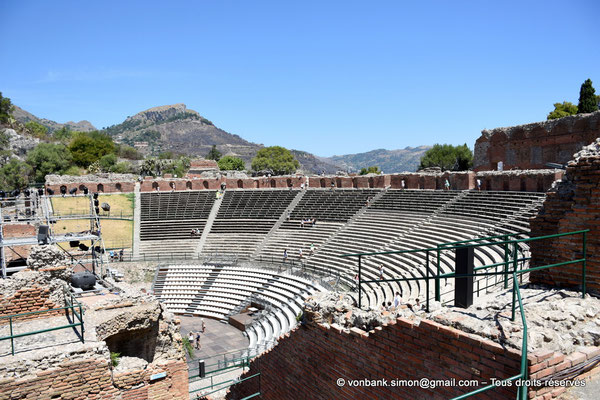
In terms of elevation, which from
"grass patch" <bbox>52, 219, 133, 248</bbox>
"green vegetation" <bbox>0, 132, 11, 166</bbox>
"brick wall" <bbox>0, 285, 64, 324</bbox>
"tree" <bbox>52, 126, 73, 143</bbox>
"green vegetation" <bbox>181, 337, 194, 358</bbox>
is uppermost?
"tree" <bbox>52, 126, 73, 143</bbox>

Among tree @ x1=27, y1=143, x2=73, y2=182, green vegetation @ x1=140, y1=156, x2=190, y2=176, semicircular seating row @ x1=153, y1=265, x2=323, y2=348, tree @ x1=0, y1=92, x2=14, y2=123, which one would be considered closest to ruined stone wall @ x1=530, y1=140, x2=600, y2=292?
semicircular seating row @ x1=153, y1=265, x2=323, y2=348

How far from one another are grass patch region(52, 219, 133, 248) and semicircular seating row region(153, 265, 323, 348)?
6.20m

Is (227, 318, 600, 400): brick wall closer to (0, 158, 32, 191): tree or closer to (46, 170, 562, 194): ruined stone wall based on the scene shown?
(46, 170, 562, 194): ruined stone wall

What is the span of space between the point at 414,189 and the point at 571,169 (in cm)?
2557

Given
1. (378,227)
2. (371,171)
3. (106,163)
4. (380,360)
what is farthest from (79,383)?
(371,171)

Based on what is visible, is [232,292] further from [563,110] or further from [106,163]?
[106,163]

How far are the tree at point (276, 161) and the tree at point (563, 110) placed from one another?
4525cm

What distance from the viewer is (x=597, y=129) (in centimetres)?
2712

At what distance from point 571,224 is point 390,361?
112 inches

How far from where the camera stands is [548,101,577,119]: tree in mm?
41469

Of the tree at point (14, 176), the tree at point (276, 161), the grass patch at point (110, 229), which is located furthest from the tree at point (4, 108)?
the grass patch at point (110, 229)

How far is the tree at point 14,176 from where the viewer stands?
46031mm

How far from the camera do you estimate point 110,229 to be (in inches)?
1293

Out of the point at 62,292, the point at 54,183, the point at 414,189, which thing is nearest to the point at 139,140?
the point at 54,183
